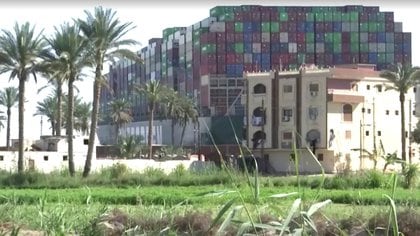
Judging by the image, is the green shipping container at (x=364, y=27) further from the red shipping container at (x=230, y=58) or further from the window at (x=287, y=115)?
the window at (x=287, y=115)

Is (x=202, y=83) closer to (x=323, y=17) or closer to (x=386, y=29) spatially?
(x=323, y=17)

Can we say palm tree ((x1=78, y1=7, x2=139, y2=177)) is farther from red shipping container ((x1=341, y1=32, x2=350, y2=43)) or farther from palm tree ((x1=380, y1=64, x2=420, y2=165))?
red shipping container ((x1=341, y1=32, x2=350, y2=43))

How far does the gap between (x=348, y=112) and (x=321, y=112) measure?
11.2 feet

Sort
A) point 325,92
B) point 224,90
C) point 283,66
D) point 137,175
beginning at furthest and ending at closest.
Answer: point 283,66 → point 224,90 → point 325,92 → point 137,175

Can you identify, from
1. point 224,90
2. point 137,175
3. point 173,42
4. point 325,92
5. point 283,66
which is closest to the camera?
point 137,175

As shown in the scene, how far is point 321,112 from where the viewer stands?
72562 millimetres

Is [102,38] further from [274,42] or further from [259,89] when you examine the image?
[274,42]

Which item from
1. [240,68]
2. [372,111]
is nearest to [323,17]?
[240,68]

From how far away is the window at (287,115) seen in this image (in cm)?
7450

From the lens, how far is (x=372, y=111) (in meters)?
76.4

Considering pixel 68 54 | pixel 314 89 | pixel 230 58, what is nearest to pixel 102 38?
pixel 68 54

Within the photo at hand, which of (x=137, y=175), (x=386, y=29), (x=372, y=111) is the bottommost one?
(x=137, y=175)

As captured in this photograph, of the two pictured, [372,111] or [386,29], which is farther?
[386,29]

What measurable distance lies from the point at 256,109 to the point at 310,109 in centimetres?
638
